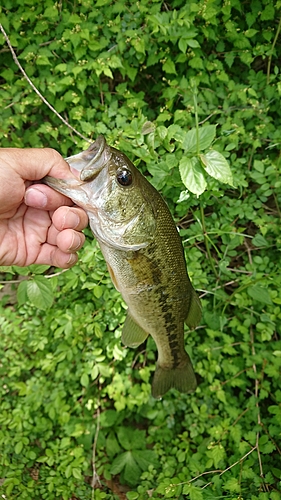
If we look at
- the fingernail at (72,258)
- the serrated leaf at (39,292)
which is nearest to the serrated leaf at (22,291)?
the serrated leaf at (39,292)

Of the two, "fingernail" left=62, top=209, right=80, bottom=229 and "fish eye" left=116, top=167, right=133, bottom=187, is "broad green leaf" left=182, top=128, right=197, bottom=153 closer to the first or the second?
"fish eye" left=116, top=167, right=133, bottom=187

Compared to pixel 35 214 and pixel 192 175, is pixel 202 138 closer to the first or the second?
pixel 192 175

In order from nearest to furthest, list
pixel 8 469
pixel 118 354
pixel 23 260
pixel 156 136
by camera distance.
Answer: pixel 23 260 → pixel 156 136 → pixel 8 469 → pixel 118 354

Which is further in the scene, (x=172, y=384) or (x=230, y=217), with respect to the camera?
(x=230, y=217)

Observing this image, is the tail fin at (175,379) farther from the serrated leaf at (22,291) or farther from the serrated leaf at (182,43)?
the serrated leaf at (182,43)

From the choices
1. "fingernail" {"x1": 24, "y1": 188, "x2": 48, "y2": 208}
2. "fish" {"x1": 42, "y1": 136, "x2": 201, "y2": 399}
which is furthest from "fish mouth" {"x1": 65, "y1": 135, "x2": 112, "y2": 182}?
"fingernail" {"x1": 24, "y1": 188, "x2": 48, "y2": 208}

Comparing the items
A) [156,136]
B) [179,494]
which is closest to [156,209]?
[156,136]

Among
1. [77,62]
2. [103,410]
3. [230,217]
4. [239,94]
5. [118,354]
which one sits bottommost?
[103,410]

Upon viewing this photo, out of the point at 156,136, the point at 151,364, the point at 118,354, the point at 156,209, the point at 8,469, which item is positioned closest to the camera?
the point at 156,209

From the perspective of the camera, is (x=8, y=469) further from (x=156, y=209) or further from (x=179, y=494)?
(x=156, y=209)
